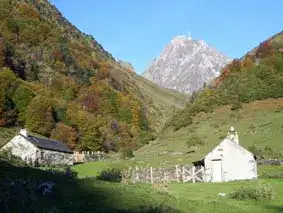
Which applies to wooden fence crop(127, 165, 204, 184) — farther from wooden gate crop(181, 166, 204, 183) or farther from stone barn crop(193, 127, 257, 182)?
stone barn crop(193, 127, 257, 182)

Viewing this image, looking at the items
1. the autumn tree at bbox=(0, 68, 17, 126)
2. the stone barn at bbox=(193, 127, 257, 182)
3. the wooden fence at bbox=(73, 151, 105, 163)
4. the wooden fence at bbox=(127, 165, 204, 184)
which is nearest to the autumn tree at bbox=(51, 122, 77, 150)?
the autumn tree at bbox=(0, 68, 17, 126)

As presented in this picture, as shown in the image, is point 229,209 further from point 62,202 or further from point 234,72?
point 234,72

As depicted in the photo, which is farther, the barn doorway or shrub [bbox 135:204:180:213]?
the barn doorway

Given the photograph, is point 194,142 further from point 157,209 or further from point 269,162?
point 157,209

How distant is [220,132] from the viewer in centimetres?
7488

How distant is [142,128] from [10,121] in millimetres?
50859

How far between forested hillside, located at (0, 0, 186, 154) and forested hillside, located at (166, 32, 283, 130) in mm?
12573

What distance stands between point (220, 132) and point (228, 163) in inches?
1225

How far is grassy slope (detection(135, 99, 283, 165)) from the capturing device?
202 feet

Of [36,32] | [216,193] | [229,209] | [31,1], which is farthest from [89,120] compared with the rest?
[31,1]

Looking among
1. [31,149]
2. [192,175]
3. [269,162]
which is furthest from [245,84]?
[192,175]

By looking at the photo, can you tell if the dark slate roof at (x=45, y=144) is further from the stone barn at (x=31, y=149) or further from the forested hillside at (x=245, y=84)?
the forested hillside at (x=245, y=84)

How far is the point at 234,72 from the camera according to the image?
391ft

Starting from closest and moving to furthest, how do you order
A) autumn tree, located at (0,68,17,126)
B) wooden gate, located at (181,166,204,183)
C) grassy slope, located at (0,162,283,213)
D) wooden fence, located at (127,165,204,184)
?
grassy slope, located at (0,162,283,213) → wooden fence, located at (127,165,204,184) → wooden gate, located at (181,166,204,183) → autumn tree, located at (0,68,17,126)
